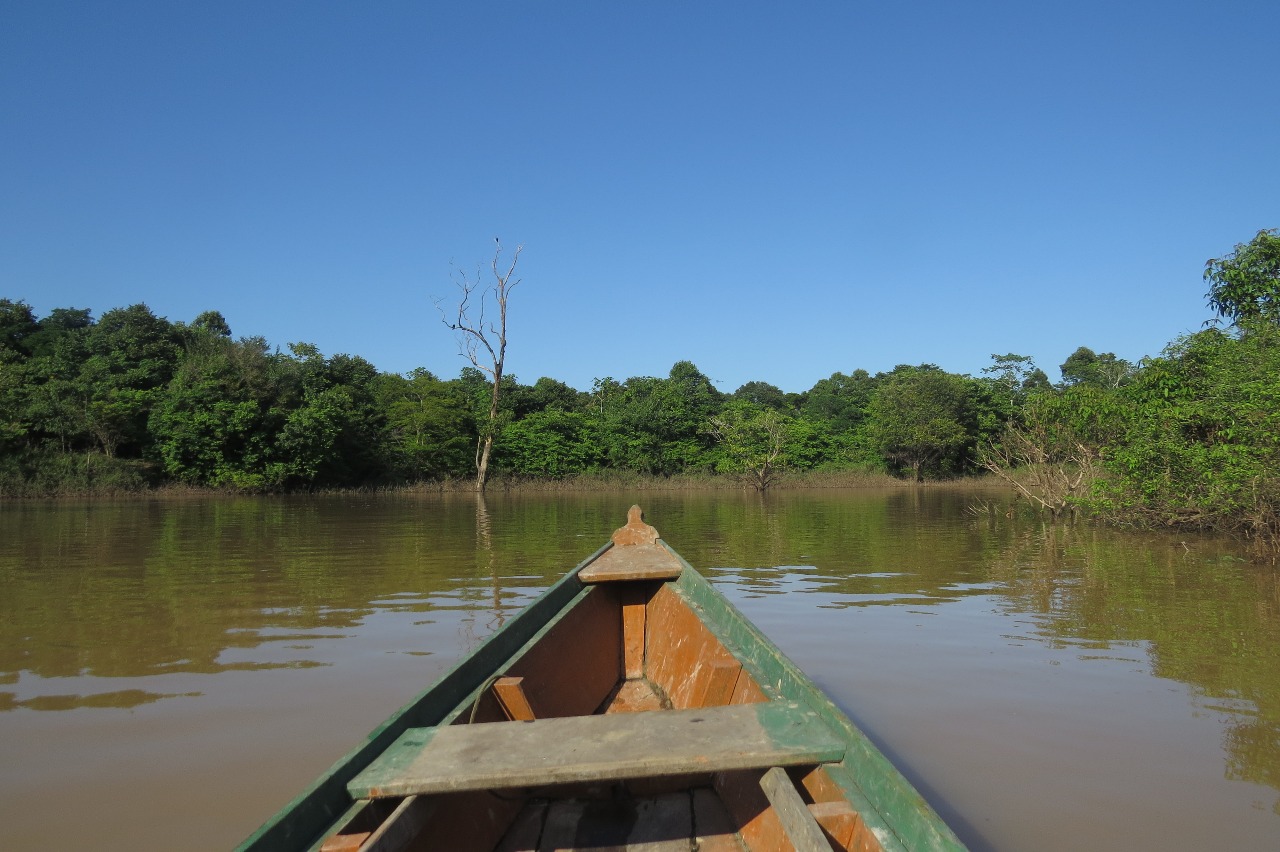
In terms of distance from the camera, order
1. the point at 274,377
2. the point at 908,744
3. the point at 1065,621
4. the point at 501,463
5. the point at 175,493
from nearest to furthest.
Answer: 1. the point at 908,744
2. the point at 1065,621
3. the point at 175,493
4. the point at 274,377
5. the point at 501,463

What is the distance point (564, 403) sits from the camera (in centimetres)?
4241

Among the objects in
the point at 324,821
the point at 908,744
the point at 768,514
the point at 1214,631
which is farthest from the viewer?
the point at 768,514

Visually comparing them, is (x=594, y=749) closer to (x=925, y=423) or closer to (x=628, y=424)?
(x=628, y=424)

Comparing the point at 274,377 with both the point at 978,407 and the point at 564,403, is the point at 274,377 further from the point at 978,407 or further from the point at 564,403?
the point at 978,407

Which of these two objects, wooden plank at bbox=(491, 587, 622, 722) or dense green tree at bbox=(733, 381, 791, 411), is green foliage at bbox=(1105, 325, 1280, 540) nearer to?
wooden plank at bbox=(491, 587, 622, 722)

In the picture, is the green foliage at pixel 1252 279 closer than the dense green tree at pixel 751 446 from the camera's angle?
Yes

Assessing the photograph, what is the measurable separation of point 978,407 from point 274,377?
104ft

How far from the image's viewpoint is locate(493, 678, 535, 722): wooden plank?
289 cm

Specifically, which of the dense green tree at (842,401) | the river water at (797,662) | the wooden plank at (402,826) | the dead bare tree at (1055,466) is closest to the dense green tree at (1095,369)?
the dense green tree at (842,401)

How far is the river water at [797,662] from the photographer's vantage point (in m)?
3.28

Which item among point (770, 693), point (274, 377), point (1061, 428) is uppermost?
point (274, 377)

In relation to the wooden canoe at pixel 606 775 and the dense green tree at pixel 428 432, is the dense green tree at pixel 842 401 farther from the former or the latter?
the wooden canoe at pixel 606 775

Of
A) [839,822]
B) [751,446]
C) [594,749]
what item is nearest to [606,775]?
[594,749]

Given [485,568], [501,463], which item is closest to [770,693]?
[485,568]
